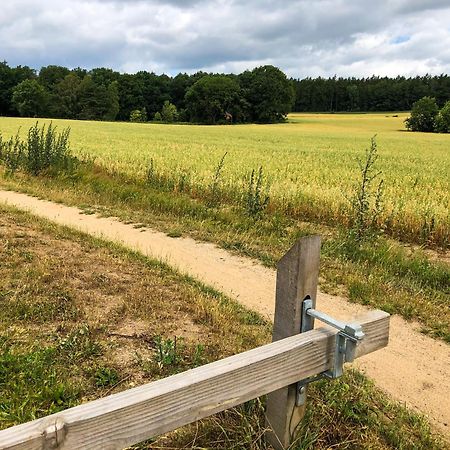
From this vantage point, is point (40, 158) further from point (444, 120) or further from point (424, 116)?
point (424, 116)

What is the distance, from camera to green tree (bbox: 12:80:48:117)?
3639 inches

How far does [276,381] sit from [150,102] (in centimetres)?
11741

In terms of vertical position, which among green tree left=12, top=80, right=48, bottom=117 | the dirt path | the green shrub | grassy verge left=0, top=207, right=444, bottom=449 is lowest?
the dirt path

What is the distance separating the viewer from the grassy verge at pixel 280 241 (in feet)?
19.6

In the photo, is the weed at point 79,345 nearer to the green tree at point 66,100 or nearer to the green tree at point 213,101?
the green tree at point 213,101

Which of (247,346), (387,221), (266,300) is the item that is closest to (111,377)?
(247,346)

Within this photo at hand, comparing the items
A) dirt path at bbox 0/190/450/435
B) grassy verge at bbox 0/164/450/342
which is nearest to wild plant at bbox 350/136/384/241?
grassy verge at bbox 0/164/450/342

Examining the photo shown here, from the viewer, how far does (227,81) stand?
320 ft

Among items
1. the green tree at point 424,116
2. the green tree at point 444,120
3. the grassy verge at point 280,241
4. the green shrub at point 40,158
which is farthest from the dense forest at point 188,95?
the grassy verge at point 280,241

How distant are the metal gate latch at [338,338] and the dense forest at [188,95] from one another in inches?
3589

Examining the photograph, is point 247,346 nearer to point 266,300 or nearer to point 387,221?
point 266,300

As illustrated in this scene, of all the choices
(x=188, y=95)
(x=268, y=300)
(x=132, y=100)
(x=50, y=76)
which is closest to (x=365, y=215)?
(x=268, y=300)

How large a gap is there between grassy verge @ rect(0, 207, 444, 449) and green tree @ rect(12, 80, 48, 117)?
95.8 meters

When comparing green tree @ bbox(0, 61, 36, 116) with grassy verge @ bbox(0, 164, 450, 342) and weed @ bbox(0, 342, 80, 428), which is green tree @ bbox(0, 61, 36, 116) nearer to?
grassy verge @ bbox(0, 164, 450, 342)
